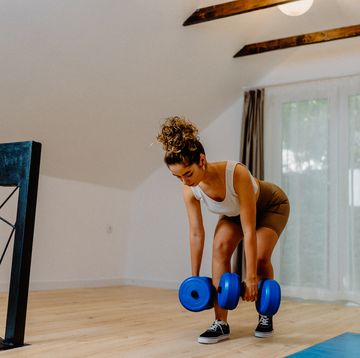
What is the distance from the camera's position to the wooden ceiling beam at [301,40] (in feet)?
13.7

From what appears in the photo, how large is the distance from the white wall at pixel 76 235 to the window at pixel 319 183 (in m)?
1.64

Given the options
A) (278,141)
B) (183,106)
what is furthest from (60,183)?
(278,141)

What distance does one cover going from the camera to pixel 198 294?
2.11m

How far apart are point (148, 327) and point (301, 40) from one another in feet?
9.51

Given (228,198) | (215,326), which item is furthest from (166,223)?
(228,198)

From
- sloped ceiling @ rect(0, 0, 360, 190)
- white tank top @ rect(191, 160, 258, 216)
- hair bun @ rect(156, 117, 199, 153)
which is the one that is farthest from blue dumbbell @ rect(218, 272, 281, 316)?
sloped ceiling @ rect(0, 0, 360, 190)

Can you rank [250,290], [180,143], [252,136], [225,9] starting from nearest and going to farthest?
1. [180,143]
2. [250,290]
3. [225,9]
4. [252,136]

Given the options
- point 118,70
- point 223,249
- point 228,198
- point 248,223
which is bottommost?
point 223,249

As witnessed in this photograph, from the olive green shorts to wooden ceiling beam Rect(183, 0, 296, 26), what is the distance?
5.57ft

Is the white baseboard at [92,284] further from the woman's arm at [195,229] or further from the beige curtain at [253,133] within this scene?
the woman's arm at [195,229]

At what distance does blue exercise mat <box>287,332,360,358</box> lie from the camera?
1.92 metres

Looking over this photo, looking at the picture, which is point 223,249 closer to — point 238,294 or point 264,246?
point 264,246

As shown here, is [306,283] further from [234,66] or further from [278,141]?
[234,66]

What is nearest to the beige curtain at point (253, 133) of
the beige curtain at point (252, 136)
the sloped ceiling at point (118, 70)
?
the beige curtain at point (252, 136)
